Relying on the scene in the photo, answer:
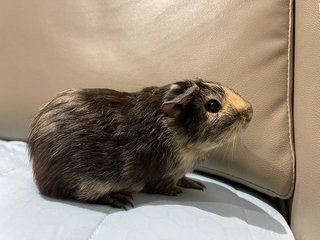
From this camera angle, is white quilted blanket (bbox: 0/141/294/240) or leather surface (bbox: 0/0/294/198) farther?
leather surface (bbox: 0/0/294/198)

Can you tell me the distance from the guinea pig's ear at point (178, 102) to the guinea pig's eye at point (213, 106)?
0.12ft

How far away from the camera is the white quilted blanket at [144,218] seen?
81 cm

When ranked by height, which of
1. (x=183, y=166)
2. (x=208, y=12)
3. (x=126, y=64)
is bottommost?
(x=183, y=166)

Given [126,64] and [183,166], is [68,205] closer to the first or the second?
[183,166]

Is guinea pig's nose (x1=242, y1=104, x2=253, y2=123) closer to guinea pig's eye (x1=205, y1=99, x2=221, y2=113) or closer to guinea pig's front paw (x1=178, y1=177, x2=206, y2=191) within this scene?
guinea pig's eye (x1=205, y1=99, x2=221, y2=113)

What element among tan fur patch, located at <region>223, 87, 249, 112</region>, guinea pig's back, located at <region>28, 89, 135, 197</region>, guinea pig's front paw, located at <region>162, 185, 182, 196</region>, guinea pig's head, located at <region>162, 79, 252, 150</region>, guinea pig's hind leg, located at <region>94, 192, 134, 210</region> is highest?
tan fur patch, located at <region>223, 87, 249, 112</region>

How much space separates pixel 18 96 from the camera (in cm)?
117

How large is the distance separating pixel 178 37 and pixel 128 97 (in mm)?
199

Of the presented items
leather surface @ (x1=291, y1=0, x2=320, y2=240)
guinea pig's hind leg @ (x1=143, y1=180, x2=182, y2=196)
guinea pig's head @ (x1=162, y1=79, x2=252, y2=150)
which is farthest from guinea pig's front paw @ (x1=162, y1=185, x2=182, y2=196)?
leather surface @ (x1=291, y1=0, x2=320, y2=240)

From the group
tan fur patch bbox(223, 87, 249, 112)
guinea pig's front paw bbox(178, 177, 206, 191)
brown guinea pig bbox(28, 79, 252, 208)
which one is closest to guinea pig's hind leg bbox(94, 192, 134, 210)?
brown guinea pig bbox(28, 79, 252, 208)

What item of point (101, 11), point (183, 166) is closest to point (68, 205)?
point (183, 166)

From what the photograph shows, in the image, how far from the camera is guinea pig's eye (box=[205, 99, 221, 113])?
0.91 meters

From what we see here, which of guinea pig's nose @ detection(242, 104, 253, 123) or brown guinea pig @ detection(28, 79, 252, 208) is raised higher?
guinea pig's nose @ detection(242, 104, 253, 123)

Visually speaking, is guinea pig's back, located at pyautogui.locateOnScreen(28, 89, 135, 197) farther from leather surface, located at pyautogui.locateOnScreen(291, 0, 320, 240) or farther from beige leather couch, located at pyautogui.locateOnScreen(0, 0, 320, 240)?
leather surface, located at pyautogui.locateOnScreen(291, 0, 320, 240)
